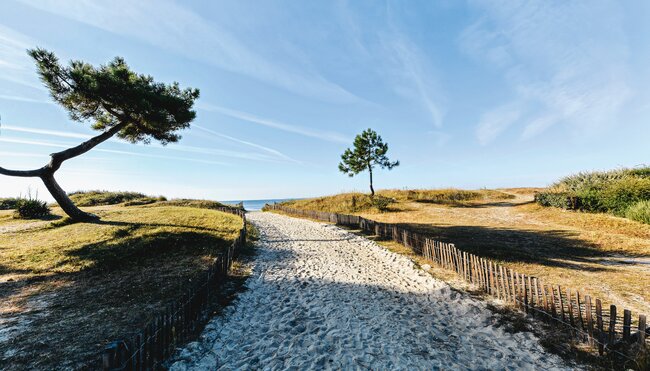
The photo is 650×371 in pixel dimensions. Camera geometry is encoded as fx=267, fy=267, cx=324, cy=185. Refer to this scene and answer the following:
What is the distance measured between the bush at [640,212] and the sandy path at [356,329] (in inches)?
630

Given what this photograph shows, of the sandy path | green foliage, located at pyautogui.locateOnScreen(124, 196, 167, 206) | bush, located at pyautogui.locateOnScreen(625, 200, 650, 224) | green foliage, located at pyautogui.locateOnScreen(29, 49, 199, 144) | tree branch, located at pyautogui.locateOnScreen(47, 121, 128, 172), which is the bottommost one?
the sandy path

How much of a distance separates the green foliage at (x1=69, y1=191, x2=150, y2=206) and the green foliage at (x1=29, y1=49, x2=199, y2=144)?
20.8 metres

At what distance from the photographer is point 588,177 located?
26625mm

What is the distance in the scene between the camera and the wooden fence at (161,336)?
4.02 m

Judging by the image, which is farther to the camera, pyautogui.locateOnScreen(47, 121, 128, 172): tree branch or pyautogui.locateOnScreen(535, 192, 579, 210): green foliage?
pyautogui.locateOnScreen(535, 192, 579, 210): green foliage

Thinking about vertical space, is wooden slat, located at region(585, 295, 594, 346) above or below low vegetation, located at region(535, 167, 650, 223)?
below

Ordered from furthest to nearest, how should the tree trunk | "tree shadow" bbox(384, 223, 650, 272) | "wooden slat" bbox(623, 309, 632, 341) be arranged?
the tree trunk < "tree shadow" bbox(384, 223, 650, 272) < "wooden slat" bbox(623, 309, 632, 341)

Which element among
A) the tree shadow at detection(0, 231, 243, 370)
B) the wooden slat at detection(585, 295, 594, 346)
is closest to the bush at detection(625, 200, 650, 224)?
the wooden slat at detection(585, 295, 594, 346)

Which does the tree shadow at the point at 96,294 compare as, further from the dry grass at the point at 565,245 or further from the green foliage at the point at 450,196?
the green foliage at the point at 450,196

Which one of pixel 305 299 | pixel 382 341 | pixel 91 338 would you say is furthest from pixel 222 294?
pixel 382 341

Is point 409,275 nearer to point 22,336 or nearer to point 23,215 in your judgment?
point 22,336

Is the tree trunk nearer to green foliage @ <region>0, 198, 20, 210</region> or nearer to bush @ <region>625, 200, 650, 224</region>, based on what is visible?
green foliage @ <region>0, 198, 20, 210</region>

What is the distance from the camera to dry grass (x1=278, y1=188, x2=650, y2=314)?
839 centimetres

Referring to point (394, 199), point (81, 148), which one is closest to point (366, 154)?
point (394, 199)
